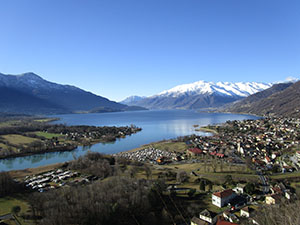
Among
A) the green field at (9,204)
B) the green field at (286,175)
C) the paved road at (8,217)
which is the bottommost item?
the green field at (286,175)

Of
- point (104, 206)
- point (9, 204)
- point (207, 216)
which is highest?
point (104, 206)

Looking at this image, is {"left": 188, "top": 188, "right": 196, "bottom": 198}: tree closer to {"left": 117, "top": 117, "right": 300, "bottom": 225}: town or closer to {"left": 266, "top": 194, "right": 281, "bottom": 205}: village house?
{"left": 117, "top": 117, "right": 300, "bottom": 225}: town

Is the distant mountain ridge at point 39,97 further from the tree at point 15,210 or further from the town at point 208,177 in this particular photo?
the tree at point 15,210

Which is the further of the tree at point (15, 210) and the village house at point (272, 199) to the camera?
the village house at point (272, 199)

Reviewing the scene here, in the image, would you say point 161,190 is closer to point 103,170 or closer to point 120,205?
point 120,205

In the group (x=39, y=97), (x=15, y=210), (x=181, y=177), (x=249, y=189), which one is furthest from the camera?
(x=39, y=97)

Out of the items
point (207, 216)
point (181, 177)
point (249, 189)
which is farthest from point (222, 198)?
point (181, 177)

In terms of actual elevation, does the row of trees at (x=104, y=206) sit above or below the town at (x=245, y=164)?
above

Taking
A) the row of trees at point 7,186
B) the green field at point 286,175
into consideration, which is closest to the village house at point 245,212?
the green field at point 286,175

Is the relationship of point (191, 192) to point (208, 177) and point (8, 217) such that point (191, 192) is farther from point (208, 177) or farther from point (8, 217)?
point (8, 217)
